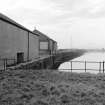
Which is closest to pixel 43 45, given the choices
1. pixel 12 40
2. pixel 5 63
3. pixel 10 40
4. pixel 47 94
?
pixel 12 40

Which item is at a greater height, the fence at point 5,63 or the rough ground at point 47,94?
the fence at point 5,63

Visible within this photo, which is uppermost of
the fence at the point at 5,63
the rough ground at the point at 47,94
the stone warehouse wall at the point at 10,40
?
the stone warehouse wall at the point at 10,40

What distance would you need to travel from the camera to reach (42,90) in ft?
25.0

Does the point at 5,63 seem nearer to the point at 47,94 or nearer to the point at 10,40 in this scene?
the point at 10,40

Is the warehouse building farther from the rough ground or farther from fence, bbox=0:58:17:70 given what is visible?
the rough ground

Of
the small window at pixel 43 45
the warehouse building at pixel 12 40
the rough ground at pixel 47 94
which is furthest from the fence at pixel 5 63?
the small window at pixel 43 45

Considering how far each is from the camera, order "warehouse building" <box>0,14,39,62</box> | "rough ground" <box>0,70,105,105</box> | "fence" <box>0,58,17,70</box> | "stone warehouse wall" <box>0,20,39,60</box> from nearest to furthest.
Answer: "rough ground" <box>0,70,105,105</box>, "fence" <box>0,58,17,70</box>, "stone warehouse wall" <box>0,20,39,60</box>, "warehouse building" <box>0,14,39,62</box>

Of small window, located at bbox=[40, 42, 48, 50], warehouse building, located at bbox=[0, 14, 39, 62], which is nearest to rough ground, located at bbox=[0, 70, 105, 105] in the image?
warehouse building, located at bbox=[0, 14, 39, 62]

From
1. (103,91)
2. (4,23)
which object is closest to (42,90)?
(103,91)

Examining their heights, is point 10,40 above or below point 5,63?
above

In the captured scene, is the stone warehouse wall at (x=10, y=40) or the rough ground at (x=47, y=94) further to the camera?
the stone warehouse wall at (x=10, y=40)

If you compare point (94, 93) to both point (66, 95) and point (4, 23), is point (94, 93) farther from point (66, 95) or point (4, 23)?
point (4, 23)

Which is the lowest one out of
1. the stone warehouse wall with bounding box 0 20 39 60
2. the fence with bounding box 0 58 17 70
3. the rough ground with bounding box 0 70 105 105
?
the rough ground with bounding box 0 70 105 105

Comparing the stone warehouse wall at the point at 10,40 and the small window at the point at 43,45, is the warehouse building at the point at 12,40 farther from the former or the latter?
the small window at the point at 43,45
